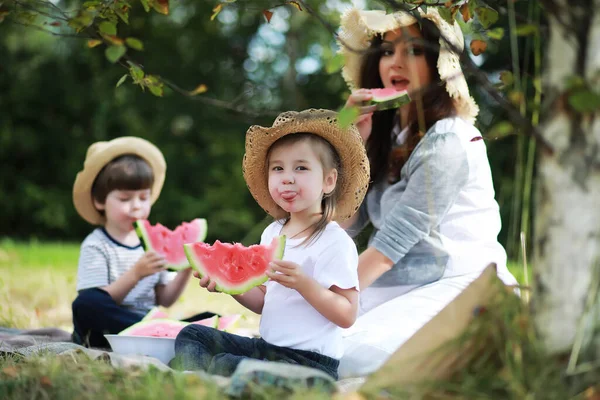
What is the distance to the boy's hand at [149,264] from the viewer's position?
4332 millimetres

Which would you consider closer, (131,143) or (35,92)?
(131,143)

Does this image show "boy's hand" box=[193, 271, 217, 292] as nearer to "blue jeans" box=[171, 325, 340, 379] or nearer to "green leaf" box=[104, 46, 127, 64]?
"blue jeans" box=[171, 325, 340, 379]

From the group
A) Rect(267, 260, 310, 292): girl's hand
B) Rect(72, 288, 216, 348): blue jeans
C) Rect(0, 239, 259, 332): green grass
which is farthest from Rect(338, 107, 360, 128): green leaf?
Rect(72, 288, 216, 348): blue jeans

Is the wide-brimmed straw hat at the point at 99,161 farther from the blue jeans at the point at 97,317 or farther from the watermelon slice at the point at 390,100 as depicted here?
the watermelon slice at the point at 390,100

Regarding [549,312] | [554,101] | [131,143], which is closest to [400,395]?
[549,312]

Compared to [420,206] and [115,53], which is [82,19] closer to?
[115,53]

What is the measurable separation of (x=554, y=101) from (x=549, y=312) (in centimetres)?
63

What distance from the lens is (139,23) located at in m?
18.2

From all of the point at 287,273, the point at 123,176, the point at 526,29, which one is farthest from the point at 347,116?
the point at 123,176

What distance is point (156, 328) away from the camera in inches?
157

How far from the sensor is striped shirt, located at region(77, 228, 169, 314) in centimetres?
461

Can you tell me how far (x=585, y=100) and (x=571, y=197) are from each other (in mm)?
308

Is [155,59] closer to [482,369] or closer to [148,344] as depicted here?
[148,344]

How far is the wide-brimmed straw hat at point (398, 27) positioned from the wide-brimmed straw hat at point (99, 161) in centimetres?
146
